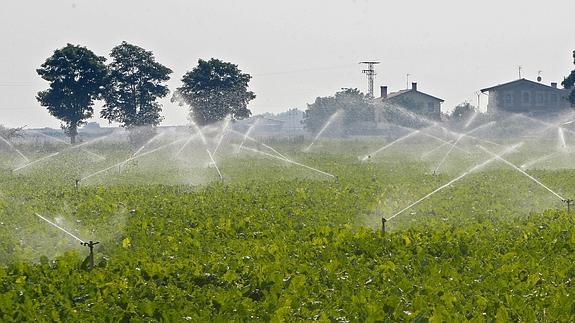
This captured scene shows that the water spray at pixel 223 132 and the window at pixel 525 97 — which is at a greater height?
the window at pixel 525 97

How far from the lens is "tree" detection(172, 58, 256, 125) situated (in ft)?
242

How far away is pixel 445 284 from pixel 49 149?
53.8m

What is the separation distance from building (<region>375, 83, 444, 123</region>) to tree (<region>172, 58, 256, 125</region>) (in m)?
16.2

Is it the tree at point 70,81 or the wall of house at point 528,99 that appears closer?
the tree at point 70,81

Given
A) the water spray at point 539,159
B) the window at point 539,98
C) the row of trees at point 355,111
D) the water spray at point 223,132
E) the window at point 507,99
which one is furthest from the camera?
the window at point 507,99

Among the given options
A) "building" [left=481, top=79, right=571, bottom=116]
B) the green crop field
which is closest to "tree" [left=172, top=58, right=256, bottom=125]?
"building" [left=481, top=79, right=571, bottom=116]

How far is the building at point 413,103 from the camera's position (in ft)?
278

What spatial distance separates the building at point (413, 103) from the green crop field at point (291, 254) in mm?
61149

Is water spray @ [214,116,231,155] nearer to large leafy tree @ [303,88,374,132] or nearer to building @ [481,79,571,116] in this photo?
large leafy tree @ [303,88,374,132]

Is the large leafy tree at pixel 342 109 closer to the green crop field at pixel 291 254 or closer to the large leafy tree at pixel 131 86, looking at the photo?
the large leafy tree at pixel 131 86

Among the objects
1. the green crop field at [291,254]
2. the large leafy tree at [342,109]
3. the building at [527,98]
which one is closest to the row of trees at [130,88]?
the large leafy tree at [342,109]

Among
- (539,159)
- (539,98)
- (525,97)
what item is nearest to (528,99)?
(525,97)

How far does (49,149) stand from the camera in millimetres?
59094

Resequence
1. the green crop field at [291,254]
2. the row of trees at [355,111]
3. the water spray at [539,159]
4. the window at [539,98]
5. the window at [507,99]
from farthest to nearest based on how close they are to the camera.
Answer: the window at [507,99], the window at [539,98], the row of trees at [355,111], the water spray at [539,159], the green crop field at [291,254]
